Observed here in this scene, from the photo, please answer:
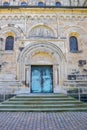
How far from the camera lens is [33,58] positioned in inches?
549

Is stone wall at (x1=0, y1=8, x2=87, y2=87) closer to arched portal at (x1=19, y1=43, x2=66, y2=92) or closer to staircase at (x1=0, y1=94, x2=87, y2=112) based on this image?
arched portal at (x1=19, y1=43, x2=66, y2=92)

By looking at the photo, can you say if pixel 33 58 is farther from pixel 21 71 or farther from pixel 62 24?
pixel 62 24

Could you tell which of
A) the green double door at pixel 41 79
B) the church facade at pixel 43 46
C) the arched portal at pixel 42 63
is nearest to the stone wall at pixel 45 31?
the church facade at pixel 43 46

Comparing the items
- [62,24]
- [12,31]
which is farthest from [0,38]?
[62,24]

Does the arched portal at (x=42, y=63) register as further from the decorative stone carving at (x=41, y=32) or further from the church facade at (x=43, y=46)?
the decorative stone carving at (x=41, y=32)

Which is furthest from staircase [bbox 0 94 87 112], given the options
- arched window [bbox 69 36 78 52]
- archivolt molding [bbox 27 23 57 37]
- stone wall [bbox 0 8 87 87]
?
archivolt molding [bbox 27 23 57 37]

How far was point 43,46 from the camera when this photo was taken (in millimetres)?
13898

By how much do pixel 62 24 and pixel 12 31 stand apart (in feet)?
13.3

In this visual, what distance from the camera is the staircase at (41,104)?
980 centimetres

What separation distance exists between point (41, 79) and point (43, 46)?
258 centimetres

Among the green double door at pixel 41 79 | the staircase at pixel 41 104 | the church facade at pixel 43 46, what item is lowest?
the staircase at pixel 41 104

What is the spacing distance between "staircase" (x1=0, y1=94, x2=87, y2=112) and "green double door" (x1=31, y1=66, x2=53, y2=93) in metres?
2.01

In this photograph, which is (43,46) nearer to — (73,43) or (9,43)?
(73,43)

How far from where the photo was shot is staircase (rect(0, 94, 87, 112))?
386 inches
